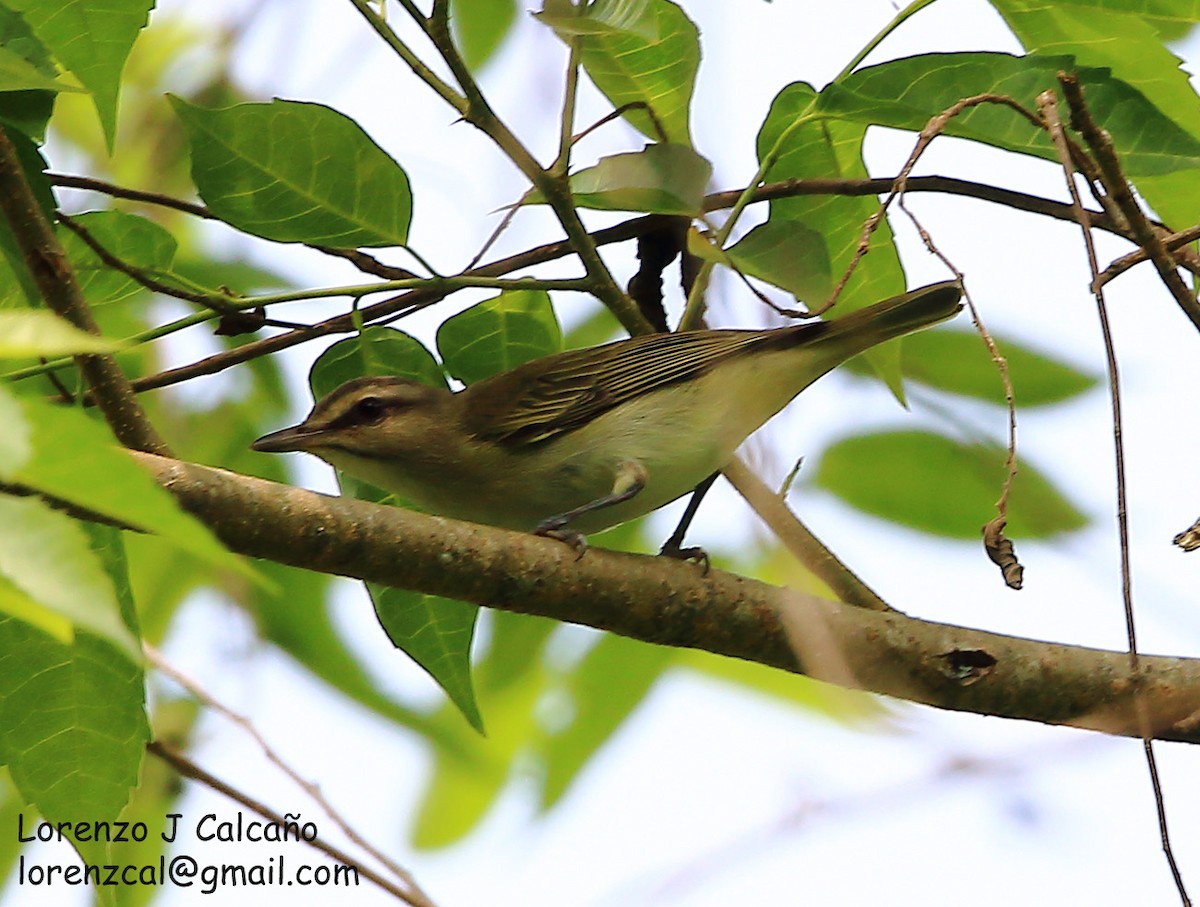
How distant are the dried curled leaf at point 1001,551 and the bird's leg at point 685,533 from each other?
99 cm

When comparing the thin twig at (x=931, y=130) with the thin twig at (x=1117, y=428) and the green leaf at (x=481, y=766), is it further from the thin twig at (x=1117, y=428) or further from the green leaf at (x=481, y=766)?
the green leaf at (x=481, y=766)

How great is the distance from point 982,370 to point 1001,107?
74 cm

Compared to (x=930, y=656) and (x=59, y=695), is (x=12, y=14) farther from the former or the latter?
(x=930, y=656)

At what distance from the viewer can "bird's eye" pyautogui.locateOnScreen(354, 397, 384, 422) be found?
386 cm

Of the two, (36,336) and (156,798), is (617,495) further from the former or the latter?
(36,336)

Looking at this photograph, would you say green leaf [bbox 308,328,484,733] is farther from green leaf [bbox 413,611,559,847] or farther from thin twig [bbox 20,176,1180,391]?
green leaf [bbox 413,611,559,847]

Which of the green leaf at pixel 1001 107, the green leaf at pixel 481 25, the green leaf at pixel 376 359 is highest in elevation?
the green leaf at pixel 481 25

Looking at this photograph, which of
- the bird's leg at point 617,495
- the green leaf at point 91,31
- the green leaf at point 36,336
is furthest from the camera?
the bird's leg at point 617,495

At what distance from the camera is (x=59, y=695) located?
2713 millimetres

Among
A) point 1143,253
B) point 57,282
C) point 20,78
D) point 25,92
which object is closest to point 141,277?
point 57,282

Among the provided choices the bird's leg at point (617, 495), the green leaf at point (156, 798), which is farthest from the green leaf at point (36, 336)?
the bird's leg at point (617, 495)

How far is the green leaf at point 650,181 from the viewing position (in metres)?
2.73

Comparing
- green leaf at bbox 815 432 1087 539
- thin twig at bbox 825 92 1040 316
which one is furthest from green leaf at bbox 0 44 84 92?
green leaf at bbox 815 432 1087 539

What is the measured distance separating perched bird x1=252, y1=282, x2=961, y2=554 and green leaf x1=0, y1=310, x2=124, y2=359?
254 cm
